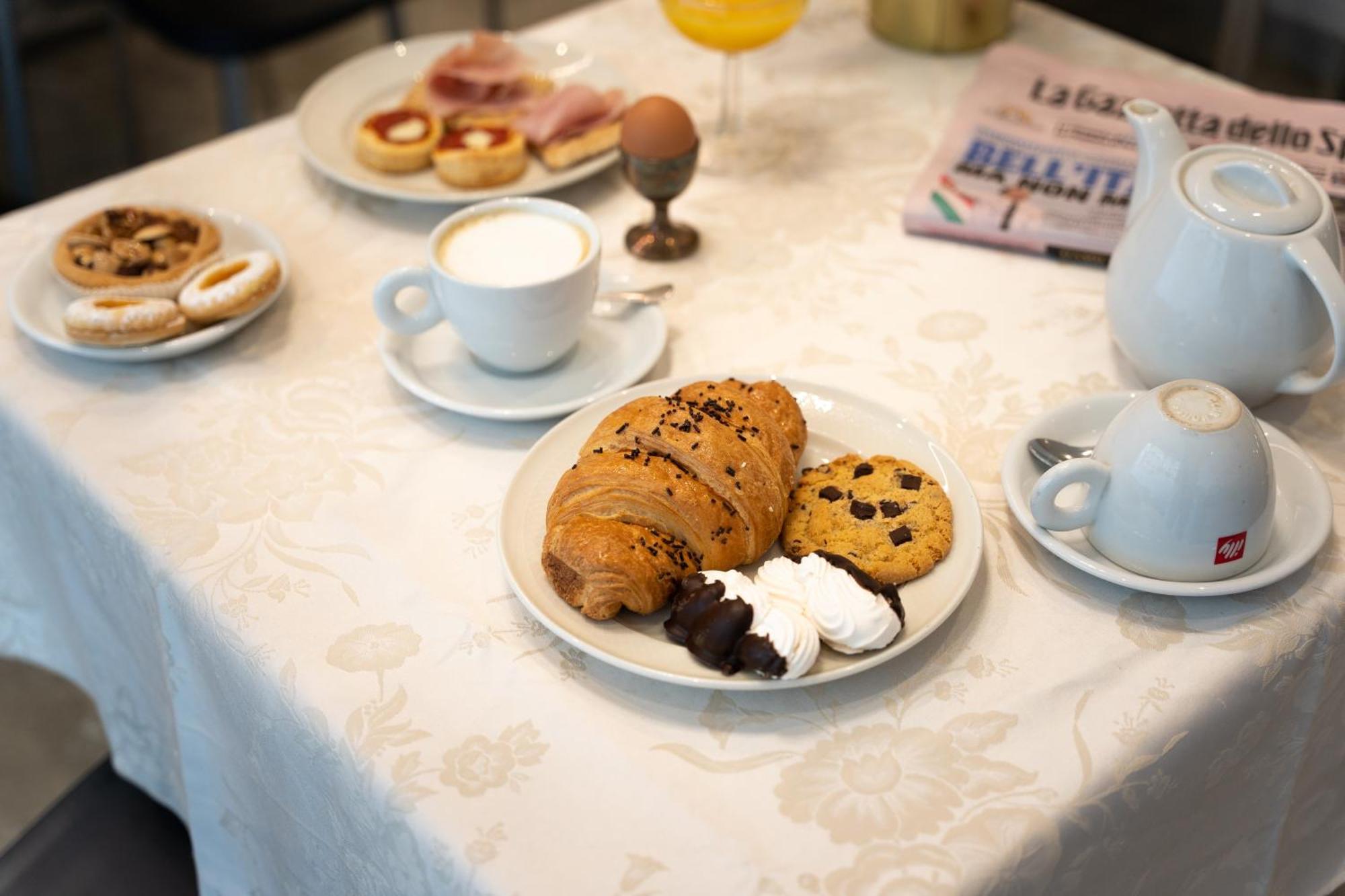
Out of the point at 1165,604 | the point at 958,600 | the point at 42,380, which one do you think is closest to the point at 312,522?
the point at 42,380

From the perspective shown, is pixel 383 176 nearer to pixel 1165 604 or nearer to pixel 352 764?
pixel 352 764

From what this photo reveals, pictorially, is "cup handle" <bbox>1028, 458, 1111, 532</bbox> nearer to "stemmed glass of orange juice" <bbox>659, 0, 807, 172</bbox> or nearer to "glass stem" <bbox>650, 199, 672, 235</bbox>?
"glass stem" <bbox>650, 199, 672, 235</bbox>

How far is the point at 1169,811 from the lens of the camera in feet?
2.55

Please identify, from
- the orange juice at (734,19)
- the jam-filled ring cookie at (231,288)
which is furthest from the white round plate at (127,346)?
the orange juice at (734,19)

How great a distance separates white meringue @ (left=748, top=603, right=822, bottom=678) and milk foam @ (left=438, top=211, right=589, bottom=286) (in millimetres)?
367

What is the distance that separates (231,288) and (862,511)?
58 cm

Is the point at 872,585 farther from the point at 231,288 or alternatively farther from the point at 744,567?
the point at 231,288

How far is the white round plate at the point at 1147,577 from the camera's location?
0.82 m

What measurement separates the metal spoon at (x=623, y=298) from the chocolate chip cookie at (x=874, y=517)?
286 mm

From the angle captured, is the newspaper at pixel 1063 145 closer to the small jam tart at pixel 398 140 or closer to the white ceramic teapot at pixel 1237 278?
the white ceramic teapot at pixel 1237 278

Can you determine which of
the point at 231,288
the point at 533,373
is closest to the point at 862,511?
the point at 533,373

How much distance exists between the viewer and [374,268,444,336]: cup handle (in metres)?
1.01

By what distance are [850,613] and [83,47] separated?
134 inches

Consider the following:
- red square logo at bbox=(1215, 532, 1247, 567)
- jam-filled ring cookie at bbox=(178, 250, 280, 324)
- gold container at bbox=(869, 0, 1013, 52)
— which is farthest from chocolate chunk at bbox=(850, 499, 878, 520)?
gold container at bbox=(869, 0, 1013, 52)
